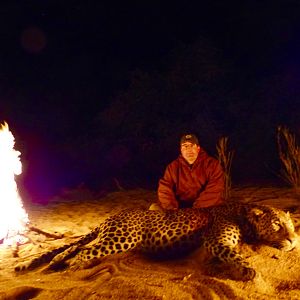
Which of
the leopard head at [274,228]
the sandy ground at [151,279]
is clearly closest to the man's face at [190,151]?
the leopard head at [274,228]

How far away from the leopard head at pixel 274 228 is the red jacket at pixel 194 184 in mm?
787

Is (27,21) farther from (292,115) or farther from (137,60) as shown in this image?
(292,115)

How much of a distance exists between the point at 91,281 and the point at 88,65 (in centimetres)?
1471

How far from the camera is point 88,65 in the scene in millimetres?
17938

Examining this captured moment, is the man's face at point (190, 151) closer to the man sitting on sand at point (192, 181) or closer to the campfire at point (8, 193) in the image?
the man sitting on sand at point (192, 181)

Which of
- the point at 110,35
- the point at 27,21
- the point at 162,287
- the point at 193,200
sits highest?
the point at 27,21

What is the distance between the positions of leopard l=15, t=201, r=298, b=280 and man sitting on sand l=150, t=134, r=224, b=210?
16.1 inches

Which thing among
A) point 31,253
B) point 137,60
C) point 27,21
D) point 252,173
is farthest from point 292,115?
point 27,21

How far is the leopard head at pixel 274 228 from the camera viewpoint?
4.40 m

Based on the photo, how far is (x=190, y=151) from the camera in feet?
17.7

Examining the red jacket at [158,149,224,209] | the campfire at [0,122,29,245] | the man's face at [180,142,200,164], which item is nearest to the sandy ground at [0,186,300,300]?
the campfire at [0,122,29,245]

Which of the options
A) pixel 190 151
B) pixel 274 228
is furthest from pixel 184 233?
pixel 190 151

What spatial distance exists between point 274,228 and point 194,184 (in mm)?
1273

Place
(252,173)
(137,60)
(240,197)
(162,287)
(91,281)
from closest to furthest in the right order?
(162,287) < (91,281) < (240,197) < (252,173) < (137,60)
